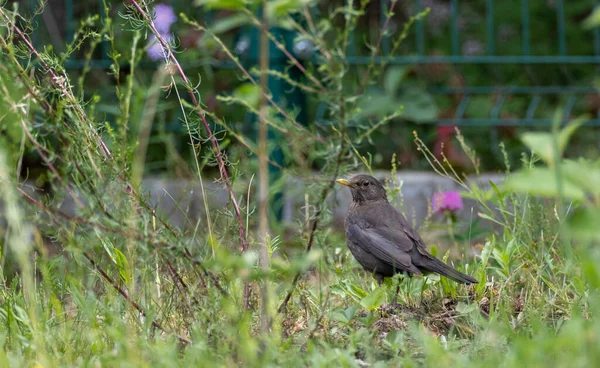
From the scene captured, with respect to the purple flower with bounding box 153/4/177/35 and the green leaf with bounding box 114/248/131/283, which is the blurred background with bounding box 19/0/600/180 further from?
the green leaf with bounding box 114/248/131/283

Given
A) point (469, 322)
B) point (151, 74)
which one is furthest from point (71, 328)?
point (151, 74)

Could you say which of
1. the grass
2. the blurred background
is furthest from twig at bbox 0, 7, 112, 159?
the blurred background

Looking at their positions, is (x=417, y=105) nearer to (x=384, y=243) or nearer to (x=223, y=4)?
(x=384, y=243)

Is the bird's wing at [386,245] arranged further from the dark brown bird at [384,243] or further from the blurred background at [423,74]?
the blurred background at [423,74]

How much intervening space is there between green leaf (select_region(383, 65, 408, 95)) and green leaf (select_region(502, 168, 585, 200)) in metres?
4.35

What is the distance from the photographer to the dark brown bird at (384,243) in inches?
145

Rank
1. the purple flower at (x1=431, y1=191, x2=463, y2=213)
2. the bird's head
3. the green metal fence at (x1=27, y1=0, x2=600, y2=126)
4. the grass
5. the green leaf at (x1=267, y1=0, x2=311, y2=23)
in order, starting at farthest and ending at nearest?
1. the green metal fence at (x1=27, y1=0, x2=600, y2=126)
2. the bird's head
3. the purple flower at (x1=431, y1=191, x2=463, y2=213)
4. the grass
5. the green leaf at (x1=267, y1=0, x2=311, y2=23)

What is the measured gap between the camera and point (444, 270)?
3332 millimetres

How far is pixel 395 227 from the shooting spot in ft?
13.4

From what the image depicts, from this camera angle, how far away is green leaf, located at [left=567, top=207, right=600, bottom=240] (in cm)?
182

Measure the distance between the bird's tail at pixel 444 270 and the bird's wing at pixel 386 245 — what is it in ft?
0.34

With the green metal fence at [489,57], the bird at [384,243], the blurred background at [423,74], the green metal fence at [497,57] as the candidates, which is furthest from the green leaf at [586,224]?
the blurred background at [423,74]

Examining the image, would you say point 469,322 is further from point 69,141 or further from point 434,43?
point 434,43

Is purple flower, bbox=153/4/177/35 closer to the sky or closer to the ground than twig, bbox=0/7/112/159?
closer to the ground
